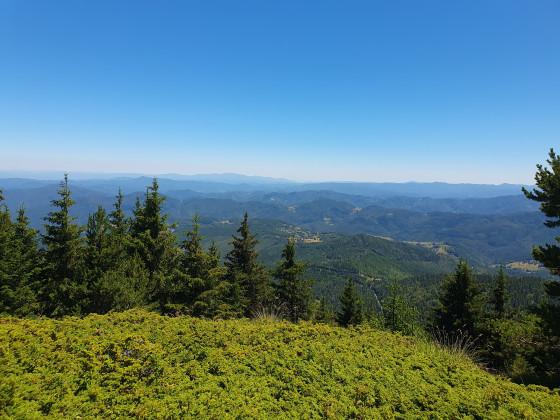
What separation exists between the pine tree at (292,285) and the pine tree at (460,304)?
1175 cm

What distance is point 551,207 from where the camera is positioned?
15430mm

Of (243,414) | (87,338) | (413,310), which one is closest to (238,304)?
(413,310)

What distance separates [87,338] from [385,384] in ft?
24.0

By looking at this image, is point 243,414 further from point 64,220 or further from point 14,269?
point 14,269

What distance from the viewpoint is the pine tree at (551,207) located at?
591 inches

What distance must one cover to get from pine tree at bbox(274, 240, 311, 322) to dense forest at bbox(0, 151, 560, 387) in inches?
40.3

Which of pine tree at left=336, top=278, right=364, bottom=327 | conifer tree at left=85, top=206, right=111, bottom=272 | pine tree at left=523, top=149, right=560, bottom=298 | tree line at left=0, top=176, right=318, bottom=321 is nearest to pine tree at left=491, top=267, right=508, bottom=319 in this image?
pine tree at left=523, top=149, right=560, bottom=298

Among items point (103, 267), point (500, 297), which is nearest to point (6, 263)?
point (103, 267)

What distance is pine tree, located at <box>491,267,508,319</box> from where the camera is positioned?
2459 cm

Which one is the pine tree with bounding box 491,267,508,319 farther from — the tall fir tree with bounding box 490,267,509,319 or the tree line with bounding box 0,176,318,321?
the tree line with bounding box 0,176,318,321

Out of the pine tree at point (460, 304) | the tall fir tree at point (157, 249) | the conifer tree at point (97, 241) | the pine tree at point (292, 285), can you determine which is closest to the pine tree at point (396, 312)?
the pine tree at point (460, 304)

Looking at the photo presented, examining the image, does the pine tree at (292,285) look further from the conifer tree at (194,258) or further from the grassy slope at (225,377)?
the grassy slope at (225,377)

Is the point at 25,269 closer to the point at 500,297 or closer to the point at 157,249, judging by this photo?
the point at 157,249

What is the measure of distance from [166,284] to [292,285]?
1222 cm
